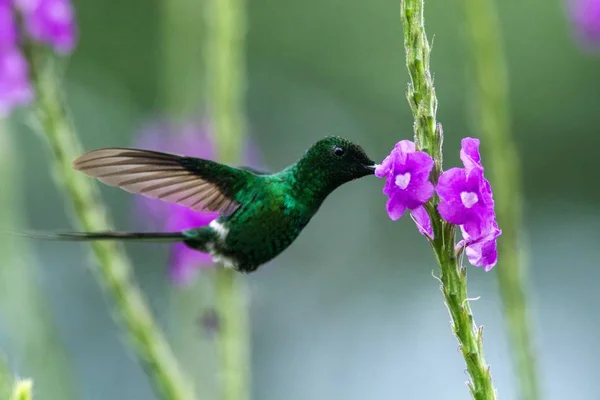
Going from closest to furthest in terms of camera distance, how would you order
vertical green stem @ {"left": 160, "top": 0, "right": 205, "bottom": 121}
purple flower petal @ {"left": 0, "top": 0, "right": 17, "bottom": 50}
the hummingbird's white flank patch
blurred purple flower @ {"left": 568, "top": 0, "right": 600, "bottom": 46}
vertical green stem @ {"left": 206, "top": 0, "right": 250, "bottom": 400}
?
the hummingbird's white flank patch < vertical green stem @ {"left": 206, "top": 0, "right": 250, "bottom": 400} < purple flower petal @ {"left": 0, "top": 0, "right": 17, "bottom": 50} < vertical green stem @ {"left": 160, "top": 0, "right": 205, "bottom": 121} < blurred purple flower @ {"left": 568, "top": 0, "right": 600, "bottom": 46}

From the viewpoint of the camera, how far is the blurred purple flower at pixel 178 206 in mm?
2926

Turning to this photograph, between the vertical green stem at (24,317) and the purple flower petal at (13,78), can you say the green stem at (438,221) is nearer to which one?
the purple flower petal at (13,78)

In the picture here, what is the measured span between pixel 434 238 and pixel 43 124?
1.42 meters

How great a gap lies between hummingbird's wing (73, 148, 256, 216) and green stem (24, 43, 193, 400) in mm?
467

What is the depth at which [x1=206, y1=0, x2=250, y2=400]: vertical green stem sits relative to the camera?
248 centimetres

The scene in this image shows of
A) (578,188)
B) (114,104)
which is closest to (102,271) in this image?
(114,104)

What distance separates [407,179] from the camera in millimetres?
1482

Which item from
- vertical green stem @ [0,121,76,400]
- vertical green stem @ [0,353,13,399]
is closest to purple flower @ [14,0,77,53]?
vertical green stem @ [0,121,76,400]

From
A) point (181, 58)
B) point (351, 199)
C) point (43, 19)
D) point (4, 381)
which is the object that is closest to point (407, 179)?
point (4, 381)

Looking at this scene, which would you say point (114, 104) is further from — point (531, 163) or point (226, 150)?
point (226, 150)

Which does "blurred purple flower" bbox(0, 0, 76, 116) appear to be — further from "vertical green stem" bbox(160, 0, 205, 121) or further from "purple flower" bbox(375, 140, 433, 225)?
"purple flower" bbox(375, 140, 433, 225)

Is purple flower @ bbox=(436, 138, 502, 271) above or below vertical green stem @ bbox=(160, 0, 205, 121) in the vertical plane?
below

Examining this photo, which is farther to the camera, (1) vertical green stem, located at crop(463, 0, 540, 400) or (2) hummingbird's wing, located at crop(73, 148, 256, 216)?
(1) vertical green stem, located at crop(463, 0, 540, 400)

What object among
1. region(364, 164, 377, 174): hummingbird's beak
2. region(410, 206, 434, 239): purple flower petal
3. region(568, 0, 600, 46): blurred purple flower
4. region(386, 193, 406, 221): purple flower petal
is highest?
region(568, 0, 600, 46): blurred purple flower
